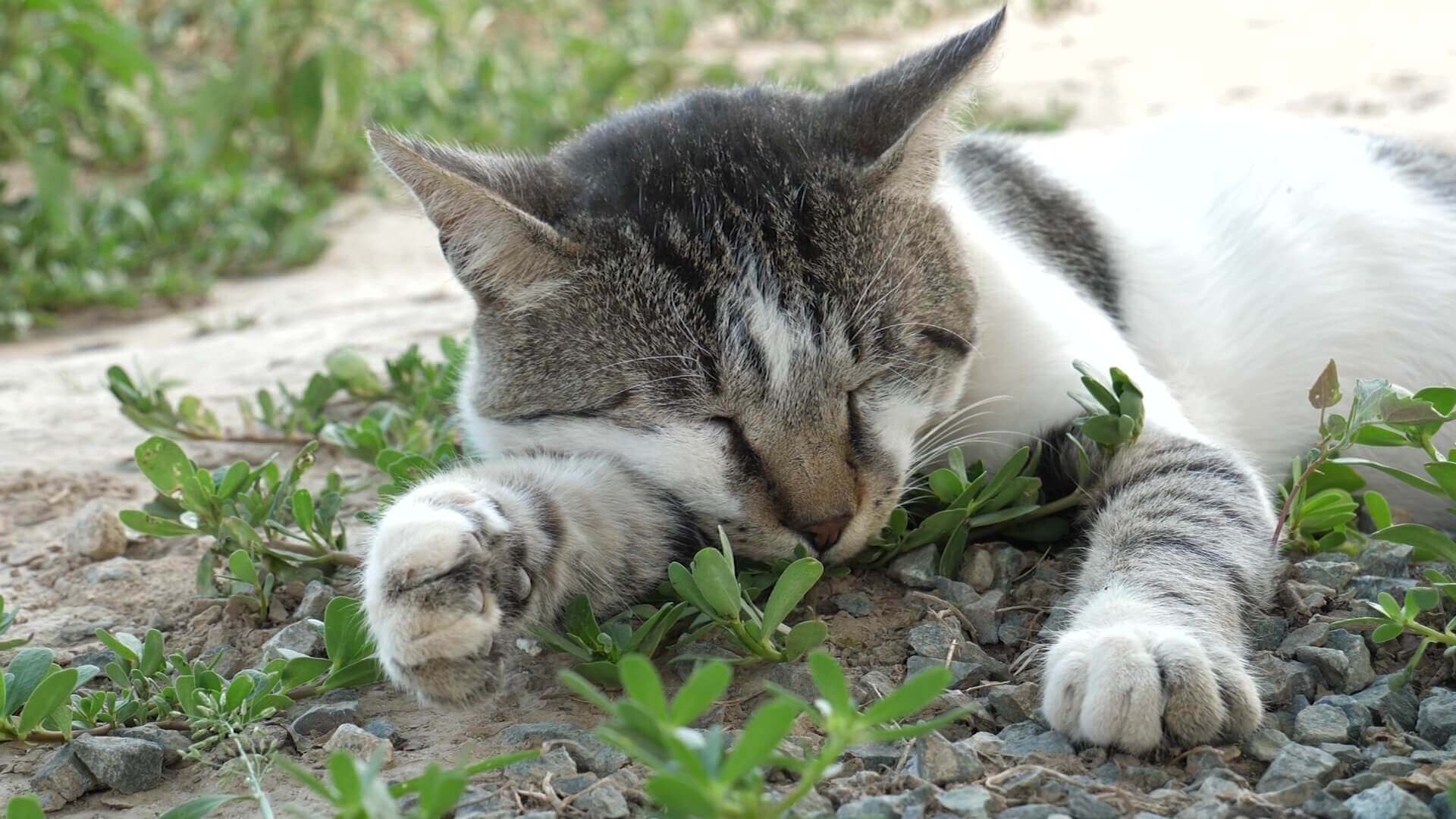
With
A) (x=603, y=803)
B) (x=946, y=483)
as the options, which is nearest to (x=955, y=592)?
(x=946, y=483)

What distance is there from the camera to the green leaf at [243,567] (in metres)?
2.21

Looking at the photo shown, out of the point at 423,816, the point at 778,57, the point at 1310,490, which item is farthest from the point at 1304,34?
the point at 423,816

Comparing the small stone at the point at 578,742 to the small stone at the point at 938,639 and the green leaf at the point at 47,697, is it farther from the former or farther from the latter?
the green leaf at the point at 47,697

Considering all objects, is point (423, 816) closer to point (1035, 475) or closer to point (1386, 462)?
point (1035, 475)

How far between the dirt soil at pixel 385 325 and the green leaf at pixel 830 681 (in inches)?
26.8

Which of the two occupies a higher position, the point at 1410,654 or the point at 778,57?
the point at 778,57

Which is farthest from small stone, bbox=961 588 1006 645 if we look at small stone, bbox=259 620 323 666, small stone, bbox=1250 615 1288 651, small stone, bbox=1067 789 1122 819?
small stone, bbox=259 620 323 666

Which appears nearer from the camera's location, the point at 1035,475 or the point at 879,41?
the point at 1035,475

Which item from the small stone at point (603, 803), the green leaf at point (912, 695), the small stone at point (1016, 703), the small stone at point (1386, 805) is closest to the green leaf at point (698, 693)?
the green leaf at point (912, 695)

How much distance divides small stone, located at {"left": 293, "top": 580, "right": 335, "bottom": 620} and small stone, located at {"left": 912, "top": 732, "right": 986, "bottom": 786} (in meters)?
1.13

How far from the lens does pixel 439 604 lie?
1.81m

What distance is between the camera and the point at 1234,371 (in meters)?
3.04

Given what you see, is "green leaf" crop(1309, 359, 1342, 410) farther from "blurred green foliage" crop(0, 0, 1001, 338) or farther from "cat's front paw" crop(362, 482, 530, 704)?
"blurred green foliage" crop(0, 0, 1001, 338)

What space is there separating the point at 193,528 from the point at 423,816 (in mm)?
1246
